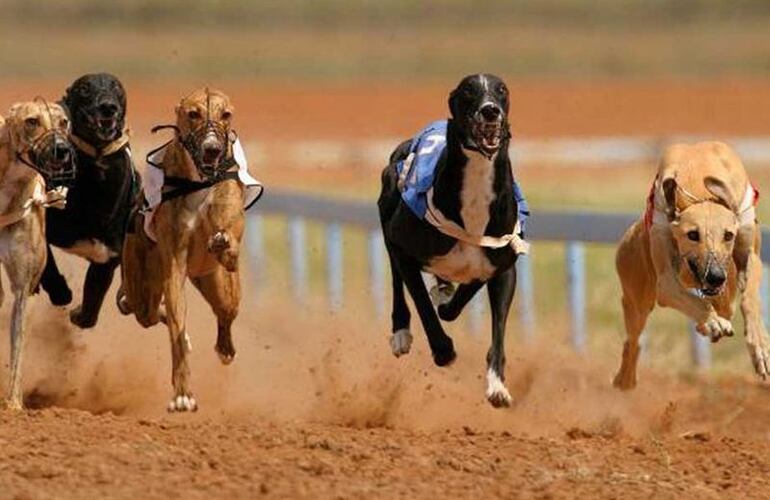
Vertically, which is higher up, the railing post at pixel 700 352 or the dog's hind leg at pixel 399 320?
the dog's hind leg at pixel 399 320

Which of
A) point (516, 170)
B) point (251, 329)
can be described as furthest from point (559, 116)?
point (251, 329)

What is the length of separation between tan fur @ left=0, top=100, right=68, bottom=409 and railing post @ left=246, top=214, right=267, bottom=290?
18.3ft

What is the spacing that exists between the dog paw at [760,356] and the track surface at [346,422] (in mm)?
327

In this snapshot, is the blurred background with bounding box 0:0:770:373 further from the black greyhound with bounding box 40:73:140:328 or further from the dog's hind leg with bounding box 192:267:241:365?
the black greyhound with bounding box 40:73:140:328

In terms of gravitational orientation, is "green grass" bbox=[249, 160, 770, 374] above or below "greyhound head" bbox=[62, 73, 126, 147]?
below

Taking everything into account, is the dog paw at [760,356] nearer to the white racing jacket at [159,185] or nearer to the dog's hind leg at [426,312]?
the dog's hind leg at [426,312]

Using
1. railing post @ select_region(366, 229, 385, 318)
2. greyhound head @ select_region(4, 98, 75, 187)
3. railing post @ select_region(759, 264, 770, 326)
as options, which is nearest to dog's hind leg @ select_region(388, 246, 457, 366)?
greyhound head @ select_region(4, 98, 75, 187)

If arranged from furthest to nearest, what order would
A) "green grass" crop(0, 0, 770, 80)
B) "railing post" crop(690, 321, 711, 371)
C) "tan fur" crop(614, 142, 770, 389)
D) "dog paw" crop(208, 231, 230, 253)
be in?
"green grass" crop(0, 0, 770, 80) → "railing post" crop(690, 321, 711, 371) → "dog paw" crop(208, 231, 230, 253) → "tan fur" crop(614, 142, 770, 389)

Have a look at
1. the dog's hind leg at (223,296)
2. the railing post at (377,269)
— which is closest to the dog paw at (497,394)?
the dog's hind leg at (223,296)

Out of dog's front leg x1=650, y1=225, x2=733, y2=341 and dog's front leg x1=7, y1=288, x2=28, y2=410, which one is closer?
dog's front leg x1=650, y1=225, x2=733, y2=341

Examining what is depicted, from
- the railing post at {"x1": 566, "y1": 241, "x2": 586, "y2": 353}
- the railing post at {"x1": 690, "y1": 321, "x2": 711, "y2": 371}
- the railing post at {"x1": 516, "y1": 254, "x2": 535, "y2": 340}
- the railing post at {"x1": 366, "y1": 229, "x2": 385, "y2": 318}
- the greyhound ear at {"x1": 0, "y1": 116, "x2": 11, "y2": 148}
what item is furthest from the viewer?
the railing post at {"x1": 366, "y1": 229, "x2": 385, "y2": 318}

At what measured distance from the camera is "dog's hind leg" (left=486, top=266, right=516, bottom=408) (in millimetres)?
8305

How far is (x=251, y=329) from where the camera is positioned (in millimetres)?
12344

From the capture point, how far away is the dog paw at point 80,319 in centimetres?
993
